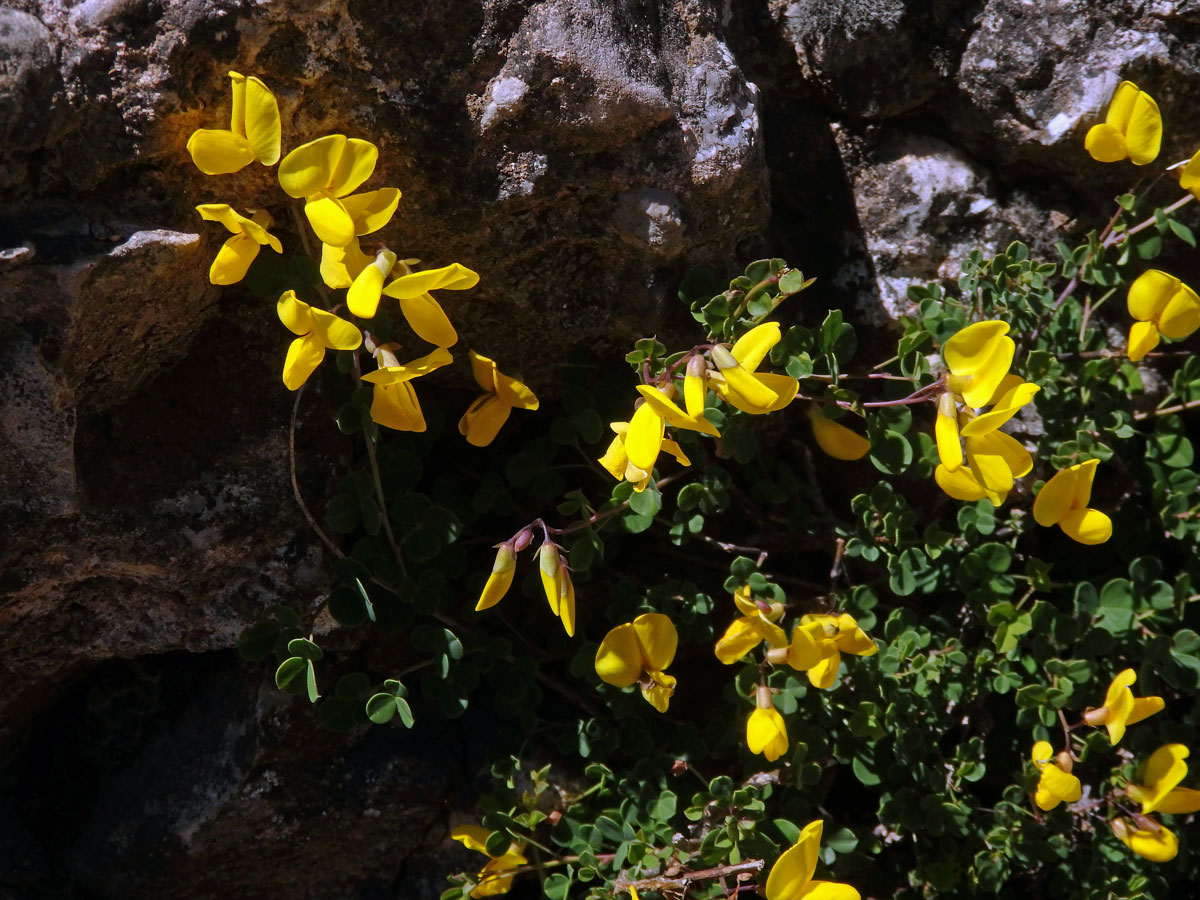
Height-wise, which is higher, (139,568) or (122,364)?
(122,364)

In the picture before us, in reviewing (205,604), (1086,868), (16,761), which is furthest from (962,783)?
(16,761)

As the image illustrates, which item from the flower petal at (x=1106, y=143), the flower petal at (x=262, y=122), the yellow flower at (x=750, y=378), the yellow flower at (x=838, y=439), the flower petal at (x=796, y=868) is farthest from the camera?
the yellow flower at (x=838, y=439)

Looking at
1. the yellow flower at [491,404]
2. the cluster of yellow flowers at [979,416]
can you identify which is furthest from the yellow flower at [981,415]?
the yellow flower at [491,404]

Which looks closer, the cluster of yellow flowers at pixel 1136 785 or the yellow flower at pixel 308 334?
the yellow flower at pixel 308 334

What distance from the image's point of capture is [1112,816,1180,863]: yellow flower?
1.97 m

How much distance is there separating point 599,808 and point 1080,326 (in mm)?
1467

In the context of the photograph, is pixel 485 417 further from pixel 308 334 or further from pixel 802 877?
pixel 802 877

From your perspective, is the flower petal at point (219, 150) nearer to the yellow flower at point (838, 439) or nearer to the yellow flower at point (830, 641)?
the yellow flower at point (838, 439)

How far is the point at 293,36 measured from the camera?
162 cm

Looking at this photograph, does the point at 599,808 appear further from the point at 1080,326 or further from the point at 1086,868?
the point at 1080,326

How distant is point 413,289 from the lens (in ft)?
5.10

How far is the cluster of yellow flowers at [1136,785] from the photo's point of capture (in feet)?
6.28

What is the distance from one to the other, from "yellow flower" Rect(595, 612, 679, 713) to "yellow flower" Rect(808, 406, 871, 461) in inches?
18.4

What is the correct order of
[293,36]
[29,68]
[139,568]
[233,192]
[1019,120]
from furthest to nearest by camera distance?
[1019,120], [139,568], [233,192], [293,36], [29,68]
